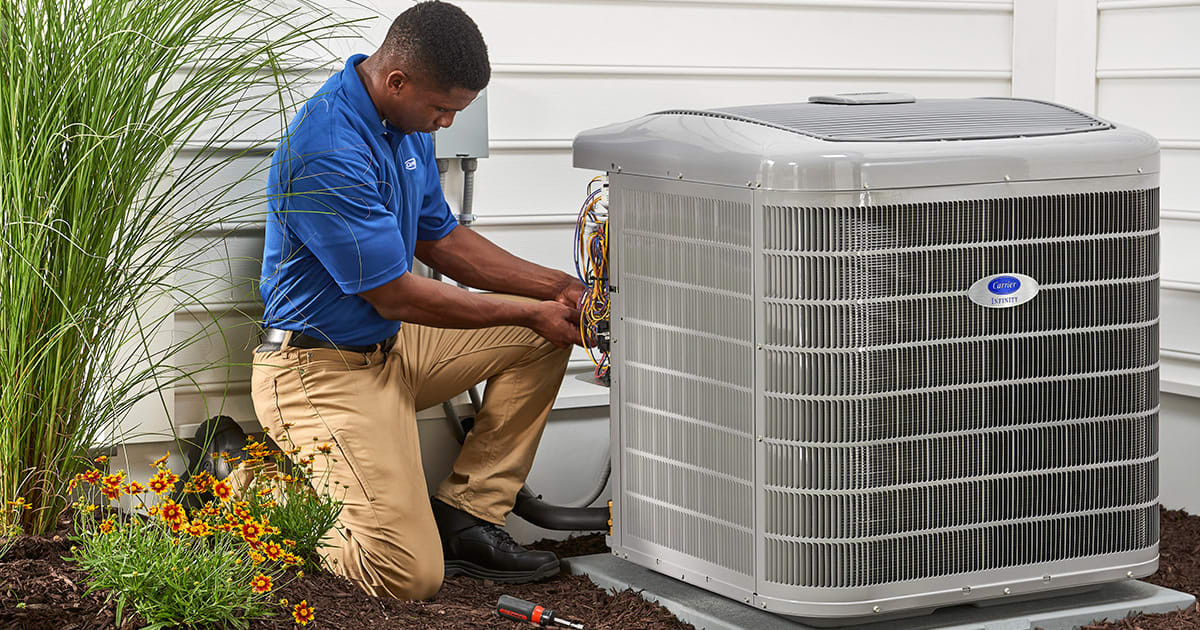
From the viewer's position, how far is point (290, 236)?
9.45ft

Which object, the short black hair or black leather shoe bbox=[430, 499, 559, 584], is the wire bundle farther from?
black leather shoe bbox=[430, 499, 559, 584]

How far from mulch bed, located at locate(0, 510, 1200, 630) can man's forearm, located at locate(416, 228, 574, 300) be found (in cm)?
67

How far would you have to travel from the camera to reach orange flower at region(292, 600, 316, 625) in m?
2.23

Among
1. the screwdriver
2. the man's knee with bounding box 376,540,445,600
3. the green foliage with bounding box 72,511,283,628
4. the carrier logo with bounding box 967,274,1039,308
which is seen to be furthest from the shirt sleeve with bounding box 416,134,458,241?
the carrier logo with bounding box 967,274,1039,308

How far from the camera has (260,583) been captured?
2.17 meters

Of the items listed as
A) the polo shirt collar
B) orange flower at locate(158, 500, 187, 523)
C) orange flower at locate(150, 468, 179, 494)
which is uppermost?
the polo shirt collar

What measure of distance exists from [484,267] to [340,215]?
58 centimetres

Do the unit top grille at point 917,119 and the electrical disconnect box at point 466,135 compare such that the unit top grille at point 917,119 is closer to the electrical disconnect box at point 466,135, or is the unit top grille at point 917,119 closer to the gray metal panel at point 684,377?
the gray metal panel at point 684,377

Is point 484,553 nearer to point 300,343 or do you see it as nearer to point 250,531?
point 300,343

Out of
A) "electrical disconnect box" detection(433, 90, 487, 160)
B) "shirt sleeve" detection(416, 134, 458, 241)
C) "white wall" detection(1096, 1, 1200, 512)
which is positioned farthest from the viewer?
"white wall" detection(1096, 1, 1200, 512)

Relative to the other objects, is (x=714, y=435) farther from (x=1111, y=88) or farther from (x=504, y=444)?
(x=1111, y=88)

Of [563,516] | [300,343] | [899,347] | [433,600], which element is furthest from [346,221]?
[899,347]

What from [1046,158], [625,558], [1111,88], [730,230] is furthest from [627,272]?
[1111,88]

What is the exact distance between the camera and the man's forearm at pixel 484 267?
3.23 meters
